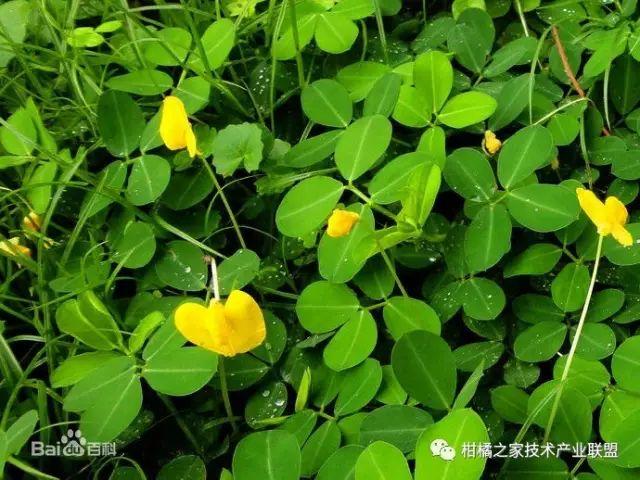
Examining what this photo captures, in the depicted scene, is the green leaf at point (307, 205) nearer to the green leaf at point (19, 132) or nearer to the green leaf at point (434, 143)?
the green leaf at point (434, 143)

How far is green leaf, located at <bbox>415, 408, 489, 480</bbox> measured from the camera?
0.71 metres

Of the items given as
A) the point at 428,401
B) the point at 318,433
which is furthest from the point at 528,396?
the point at 318,433

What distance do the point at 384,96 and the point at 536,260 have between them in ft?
1.16

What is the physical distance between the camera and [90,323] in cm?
96

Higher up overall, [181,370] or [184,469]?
[181,370]

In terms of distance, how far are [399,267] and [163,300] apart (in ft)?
1.18

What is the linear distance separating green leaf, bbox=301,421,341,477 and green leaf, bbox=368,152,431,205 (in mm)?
332

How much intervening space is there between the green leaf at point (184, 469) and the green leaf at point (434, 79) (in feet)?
2.13

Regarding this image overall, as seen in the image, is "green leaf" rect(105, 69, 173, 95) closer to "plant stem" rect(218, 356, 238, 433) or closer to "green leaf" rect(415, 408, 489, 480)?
"plant stem" rect(218, 356, 238, 433)

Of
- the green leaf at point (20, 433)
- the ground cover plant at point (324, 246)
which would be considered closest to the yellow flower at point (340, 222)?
the ground cover plant at point (324, 246)

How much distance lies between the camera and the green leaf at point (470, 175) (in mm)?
1045

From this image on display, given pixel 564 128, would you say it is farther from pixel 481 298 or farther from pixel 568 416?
pixel 568 416

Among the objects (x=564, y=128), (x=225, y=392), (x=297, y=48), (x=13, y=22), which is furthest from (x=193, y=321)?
(x=13, y=22)

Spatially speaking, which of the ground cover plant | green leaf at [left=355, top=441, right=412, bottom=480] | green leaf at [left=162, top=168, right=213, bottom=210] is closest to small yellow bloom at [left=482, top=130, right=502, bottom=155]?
the ground cover plant
